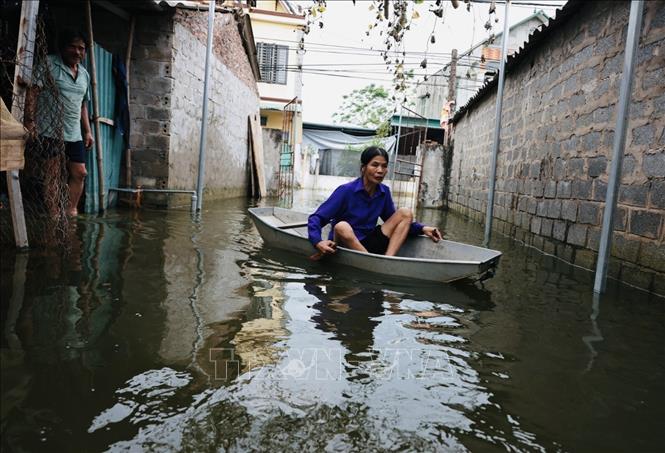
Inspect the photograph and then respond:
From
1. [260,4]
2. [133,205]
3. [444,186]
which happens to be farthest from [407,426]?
[260,4]

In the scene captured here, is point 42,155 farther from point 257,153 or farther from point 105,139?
point 257,153

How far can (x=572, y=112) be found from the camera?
19.5ft

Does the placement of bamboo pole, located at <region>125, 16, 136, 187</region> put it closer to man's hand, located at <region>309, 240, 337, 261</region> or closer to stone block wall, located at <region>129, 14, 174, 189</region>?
stone block wall, located at <region>129, 14, 174, 189</region>

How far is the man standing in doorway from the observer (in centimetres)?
419

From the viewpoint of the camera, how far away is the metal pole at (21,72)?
372 centimetres

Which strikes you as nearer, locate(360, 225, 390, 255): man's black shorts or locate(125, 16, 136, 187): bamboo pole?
locate(360, 225, 390, 255): man's black shorts

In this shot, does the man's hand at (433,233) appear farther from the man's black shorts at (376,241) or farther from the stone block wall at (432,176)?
the stone block wall at (432,176)

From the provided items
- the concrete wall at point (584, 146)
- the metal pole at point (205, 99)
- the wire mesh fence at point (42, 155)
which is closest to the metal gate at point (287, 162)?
the metal pole at point (205, 99)

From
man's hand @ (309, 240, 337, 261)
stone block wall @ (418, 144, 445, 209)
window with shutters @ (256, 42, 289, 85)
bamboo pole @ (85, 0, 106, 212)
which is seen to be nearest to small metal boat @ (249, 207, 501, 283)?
man's hand @ (309, 240, 337, 261)

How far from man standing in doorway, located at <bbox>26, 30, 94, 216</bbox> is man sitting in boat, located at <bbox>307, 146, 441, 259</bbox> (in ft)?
7.58

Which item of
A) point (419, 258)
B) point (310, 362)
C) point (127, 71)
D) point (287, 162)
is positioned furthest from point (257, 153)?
point (310, 362)

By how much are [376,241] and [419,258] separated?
582mm

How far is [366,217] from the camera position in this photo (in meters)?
4.45

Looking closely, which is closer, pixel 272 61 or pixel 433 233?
pixel 433 233
